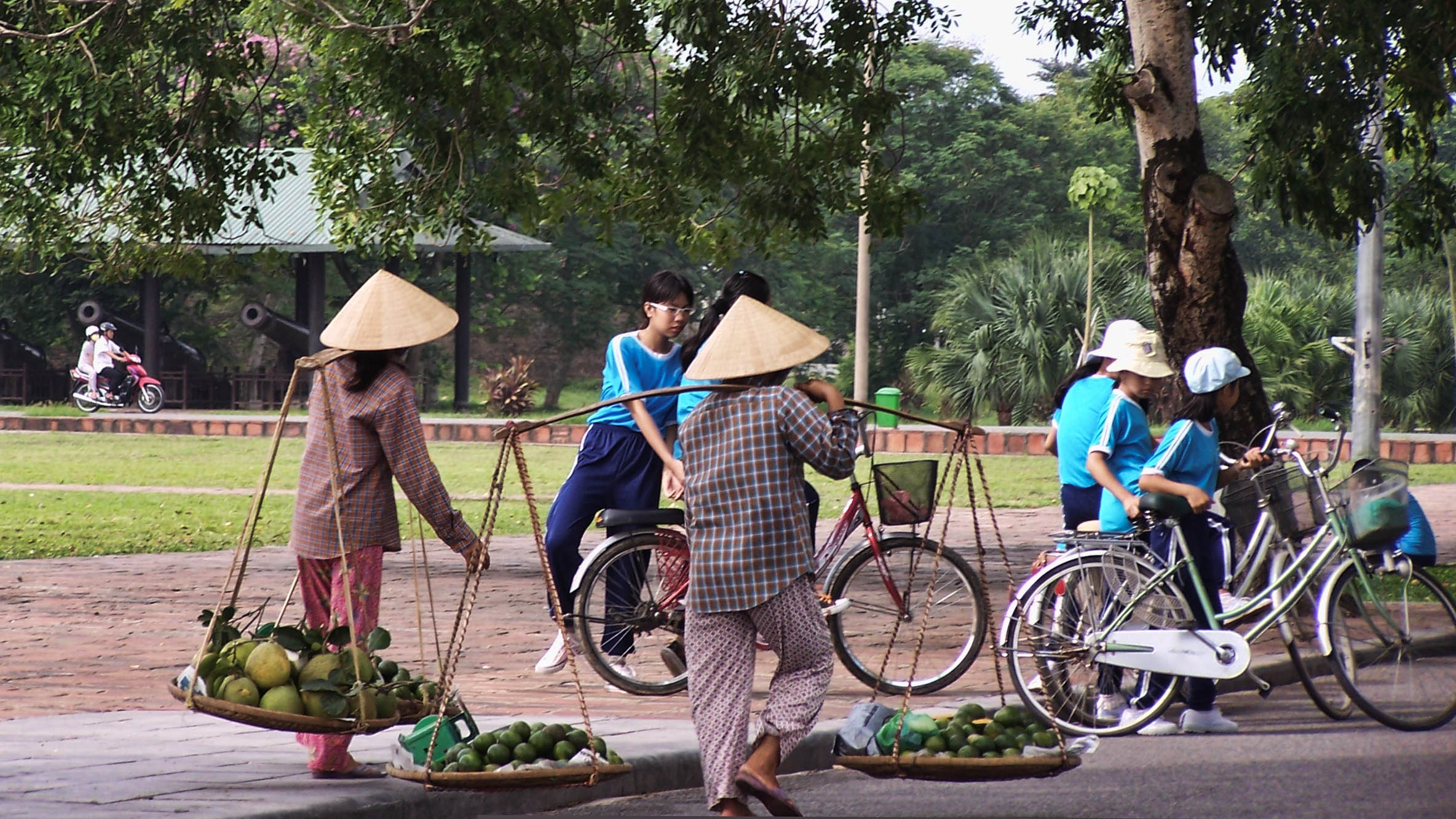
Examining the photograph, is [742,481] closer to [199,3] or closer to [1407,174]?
[199,3]

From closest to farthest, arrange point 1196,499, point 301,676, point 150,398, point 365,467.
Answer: point 301,676, point 365,467, point 1196,499, point 150,398

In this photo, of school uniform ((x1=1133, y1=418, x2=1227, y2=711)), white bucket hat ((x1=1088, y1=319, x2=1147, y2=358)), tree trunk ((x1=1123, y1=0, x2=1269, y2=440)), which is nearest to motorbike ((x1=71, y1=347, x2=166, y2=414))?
tree trunk ((x1=1123, y1=0, x2=1269, y2=440))

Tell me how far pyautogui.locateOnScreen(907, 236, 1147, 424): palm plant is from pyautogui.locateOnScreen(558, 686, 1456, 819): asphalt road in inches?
937

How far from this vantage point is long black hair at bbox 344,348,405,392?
5.43 meters

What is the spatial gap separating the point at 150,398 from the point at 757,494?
28547mm

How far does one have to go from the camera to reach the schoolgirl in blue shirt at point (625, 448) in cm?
737

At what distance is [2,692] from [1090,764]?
4410 millimetres

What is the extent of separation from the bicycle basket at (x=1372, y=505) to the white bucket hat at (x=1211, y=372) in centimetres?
60

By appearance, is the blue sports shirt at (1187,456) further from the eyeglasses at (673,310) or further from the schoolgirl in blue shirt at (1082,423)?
the eyeglasses at (673,310)

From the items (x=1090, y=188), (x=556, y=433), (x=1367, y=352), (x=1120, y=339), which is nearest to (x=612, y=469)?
(x=1120, y=339)

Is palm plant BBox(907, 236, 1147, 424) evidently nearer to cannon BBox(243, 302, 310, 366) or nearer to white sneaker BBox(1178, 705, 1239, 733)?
cannon BBox(243, 302, 310, 366)

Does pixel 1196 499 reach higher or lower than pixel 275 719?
A: higher

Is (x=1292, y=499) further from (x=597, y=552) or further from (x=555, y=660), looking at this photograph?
(x=555, y=660)

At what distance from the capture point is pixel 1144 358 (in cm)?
690
